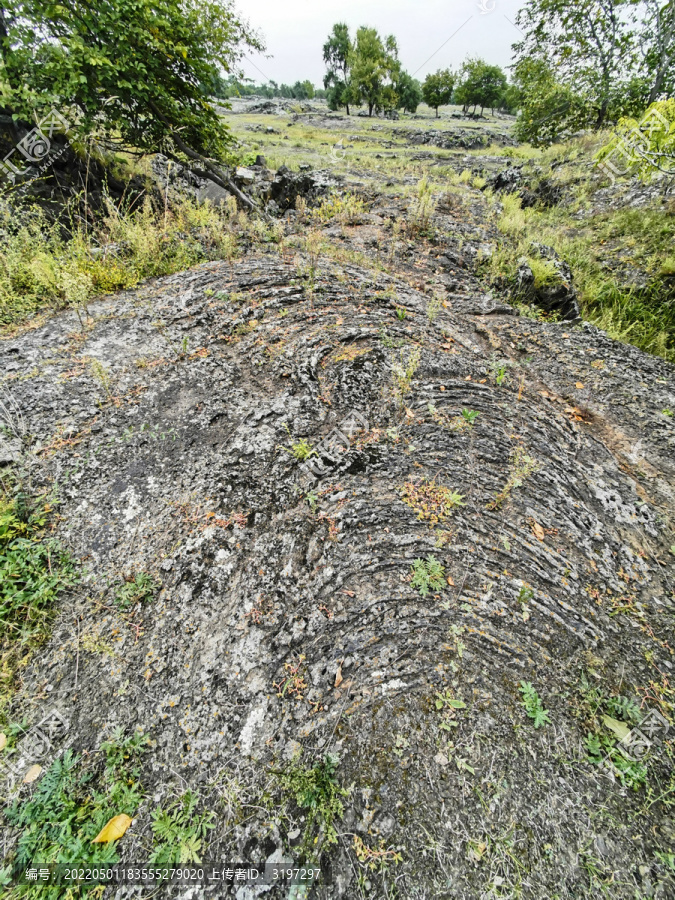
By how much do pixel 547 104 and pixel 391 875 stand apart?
21.9 meters

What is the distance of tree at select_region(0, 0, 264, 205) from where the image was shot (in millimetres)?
5148

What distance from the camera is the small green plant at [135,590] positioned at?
252 cm

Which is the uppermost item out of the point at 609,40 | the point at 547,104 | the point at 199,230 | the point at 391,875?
the point at 609,40

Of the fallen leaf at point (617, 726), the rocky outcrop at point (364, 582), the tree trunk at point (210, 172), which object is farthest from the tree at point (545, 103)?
the fallen leaf at point (617, 726)

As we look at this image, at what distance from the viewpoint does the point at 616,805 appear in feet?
6.43

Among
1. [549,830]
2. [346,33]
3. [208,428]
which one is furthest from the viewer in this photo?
[346,33]

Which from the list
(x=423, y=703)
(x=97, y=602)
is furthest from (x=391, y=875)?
(x=97, y=602)

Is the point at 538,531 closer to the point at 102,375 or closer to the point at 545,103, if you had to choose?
the point at 102,375

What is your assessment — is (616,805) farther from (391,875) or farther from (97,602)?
(97,602)

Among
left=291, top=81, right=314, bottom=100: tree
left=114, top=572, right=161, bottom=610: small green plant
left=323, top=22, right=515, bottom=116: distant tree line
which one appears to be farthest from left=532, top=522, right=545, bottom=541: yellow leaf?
left=291, top=81, right=314, bottom=100: tree

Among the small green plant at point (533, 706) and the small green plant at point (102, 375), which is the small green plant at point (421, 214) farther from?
the small green plant at point (533, 706)

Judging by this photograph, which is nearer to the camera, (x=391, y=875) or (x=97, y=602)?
(x=391, y=875)

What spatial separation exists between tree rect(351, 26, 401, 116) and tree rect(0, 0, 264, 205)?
52.4 meters

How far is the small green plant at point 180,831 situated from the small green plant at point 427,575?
70.2 inches
